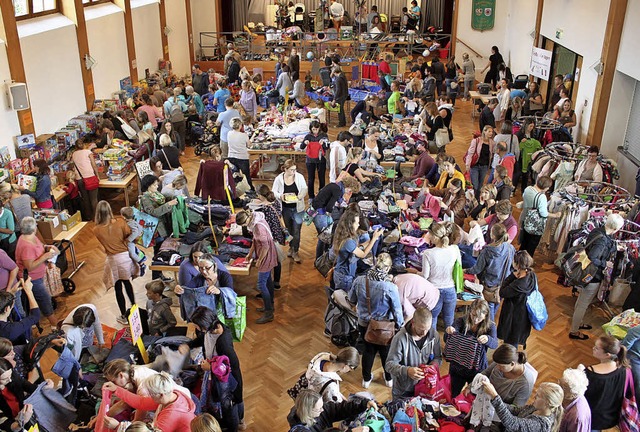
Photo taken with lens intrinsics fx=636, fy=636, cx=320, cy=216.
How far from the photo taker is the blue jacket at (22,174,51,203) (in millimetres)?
8906

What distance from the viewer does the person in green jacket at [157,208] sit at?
7.90m

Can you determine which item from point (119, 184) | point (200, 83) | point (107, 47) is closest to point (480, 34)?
point (200, 83)

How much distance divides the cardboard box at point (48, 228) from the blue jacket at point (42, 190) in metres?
0.58

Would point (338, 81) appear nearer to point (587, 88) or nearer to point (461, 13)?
point (587, 88)

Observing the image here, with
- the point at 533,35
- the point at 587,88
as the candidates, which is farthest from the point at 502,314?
the point at 533,35

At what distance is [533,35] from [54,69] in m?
11.9

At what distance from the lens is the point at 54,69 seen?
11445 millimetres

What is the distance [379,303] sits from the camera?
5848mm

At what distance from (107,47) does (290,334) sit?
9.16m

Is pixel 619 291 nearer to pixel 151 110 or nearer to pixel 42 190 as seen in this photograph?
pixel 42 190

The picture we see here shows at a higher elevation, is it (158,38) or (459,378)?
(158,38)

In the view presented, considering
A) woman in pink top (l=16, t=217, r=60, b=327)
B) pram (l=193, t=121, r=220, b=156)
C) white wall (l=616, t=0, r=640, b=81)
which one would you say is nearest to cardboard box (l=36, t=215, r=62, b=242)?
woman in pink top (l=16, t=217, r=60, b=327)

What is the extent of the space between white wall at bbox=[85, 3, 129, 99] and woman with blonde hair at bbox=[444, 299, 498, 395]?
10.4 meters

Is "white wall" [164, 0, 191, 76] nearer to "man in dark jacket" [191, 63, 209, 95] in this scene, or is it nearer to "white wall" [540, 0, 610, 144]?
"man in dark jacket" [191, 63, 209, 95]
